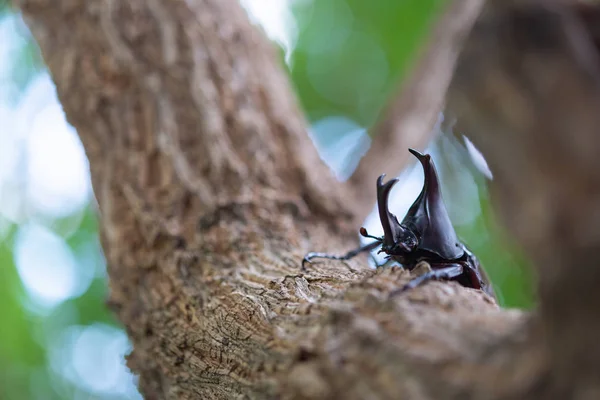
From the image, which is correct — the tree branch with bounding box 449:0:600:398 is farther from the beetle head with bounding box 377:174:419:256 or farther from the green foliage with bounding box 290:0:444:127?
the green foliage with bounding box 290:0:444:127

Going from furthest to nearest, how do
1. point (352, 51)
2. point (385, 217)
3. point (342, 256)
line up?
point (352, 51), point (342, 256), point (385, 217)

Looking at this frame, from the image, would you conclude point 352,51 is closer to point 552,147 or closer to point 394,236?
point 394,236

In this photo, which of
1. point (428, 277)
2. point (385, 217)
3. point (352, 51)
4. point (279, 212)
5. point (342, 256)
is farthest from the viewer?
point (352, 51)

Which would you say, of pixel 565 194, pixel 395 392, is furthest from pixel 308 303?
pixel 565 194

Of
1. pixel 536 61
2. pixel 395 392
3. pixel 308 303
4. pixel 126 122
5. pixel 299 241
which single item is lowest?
pixel 395 392

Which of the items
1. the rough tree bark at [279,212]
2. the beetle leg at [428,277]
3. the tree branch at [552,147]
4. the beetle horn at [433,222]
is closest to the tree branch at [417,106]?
the rough tree bark at [279,212]

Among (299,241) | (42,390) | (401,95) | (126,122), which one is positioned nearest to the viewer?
(299,241)

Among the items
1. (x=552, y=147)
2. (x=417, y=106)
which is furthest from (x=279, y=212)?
(x=552, y=147)

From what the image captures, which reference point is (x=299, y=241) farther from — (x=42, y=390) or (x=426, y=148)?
(x=42, y=390)
